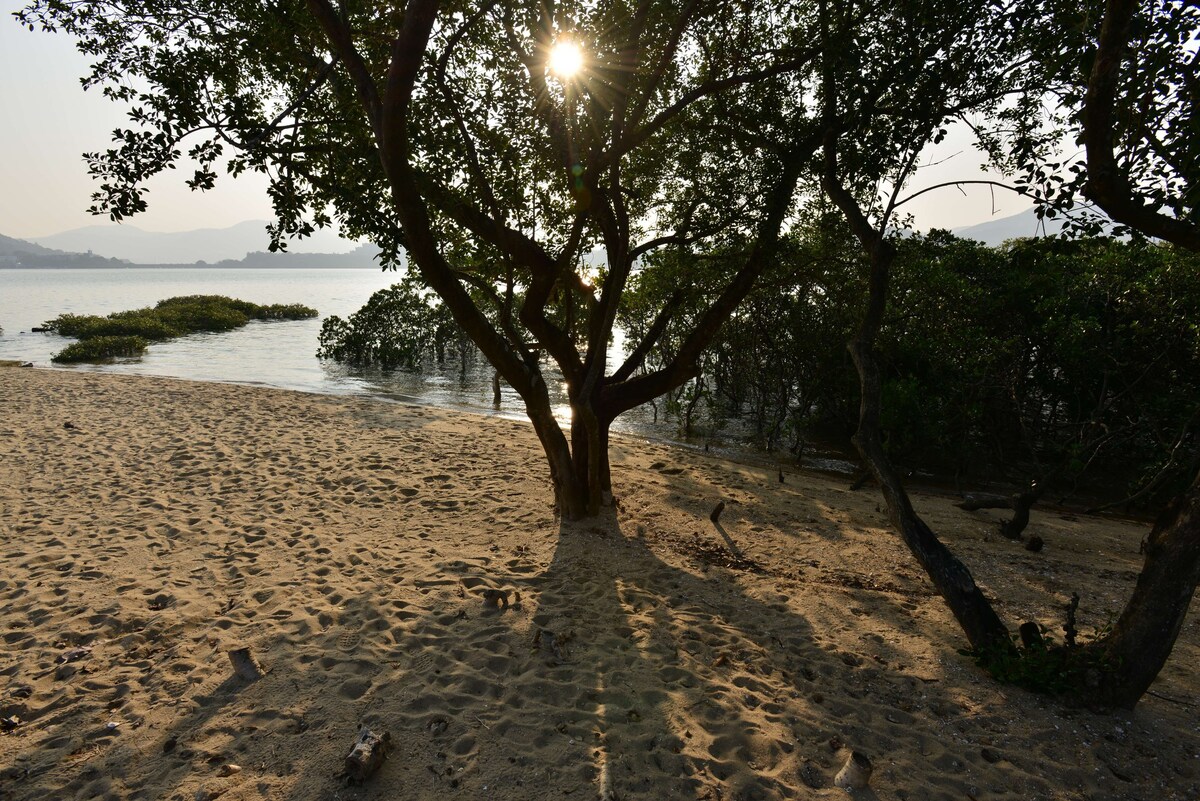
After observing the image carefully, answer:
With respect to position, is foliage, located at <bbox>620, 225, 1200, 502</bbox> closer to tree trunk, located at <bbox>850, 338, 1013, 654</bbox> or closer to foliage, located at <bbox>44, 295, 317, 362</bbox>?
tree trunk, located at <bbox>850, 338, 1013, 654</bbox>

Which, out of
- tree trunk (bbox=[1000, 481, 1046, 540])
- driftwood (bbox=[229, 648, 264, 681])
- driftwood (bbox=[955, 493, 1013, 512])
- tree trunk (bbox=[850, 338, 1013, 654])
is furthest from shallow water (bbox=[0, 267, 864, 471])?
driftwood (bbox=[229, 648, 264, 681])

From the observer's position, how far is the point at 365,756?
11.6ft

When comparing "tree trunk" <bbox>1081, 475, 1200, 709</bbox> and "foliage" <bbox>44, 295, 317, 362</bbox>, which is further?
"foliage" <bbox>44, 295, 317, 362</bbox>

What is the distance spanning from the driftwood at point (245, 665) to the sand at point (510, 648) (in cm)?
7

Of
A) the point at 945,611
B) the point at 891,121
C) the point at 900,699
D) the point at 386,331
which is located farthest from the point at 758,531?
the point at 386,331

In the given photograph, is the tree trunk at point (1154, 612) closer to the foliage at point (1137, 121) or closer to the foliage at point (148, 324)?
the foliage at point (1137, 121)

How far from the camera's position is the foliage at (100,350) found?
85.8 feet

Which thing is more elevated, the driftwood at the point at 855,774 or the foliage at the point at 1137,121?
the foliage at the point at 1137,121

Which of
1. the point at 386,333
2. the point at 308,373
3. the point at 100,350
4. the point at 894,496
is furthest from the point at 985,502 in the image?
the point at 100,350

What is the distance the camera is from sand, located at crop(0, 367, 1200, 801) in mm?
Result: 3689

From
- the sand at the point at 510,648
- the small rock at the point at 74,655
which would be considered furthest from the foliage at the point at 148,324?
the small rock at the point at 74,655

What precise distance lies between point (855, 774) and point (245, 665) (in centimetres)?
434

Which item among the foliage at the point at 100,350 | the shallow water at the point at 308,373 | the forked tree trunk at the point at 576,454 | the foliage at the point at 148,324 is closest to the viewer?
the forked tree trunk at the point at 576,454

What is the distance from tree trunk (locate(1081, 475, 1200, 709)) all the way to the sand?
0.25 m
